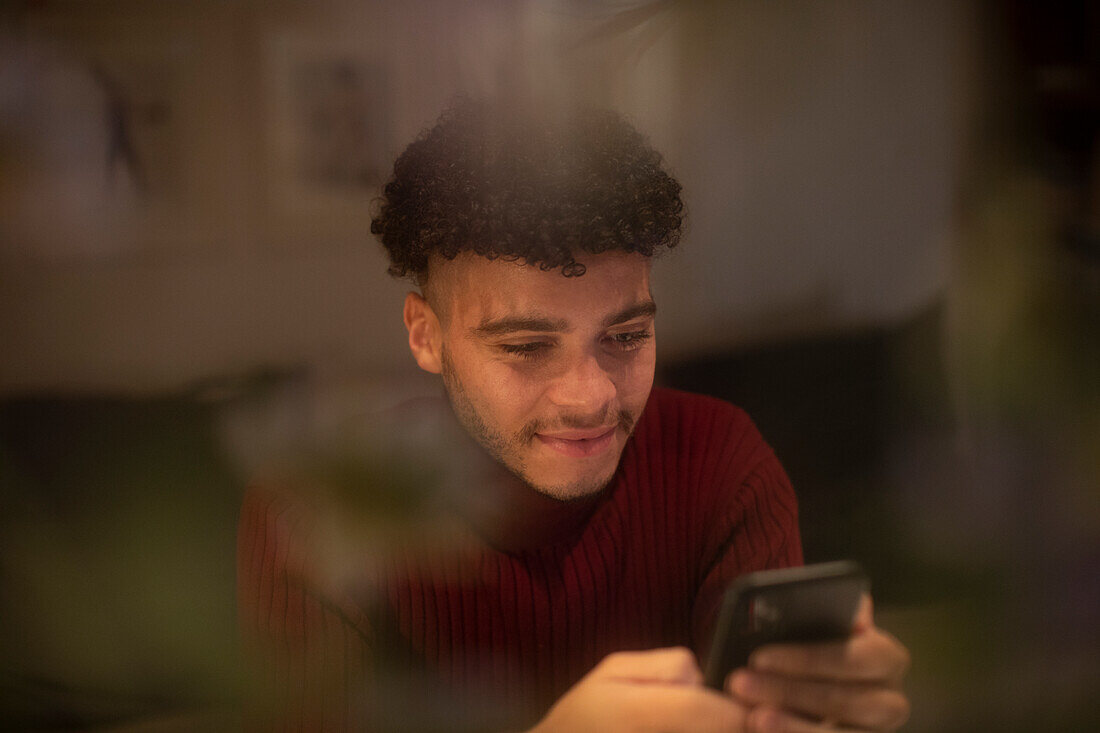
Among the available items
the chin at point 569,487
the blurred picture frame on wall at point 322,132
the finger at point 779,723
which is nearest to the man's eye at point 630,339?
the chin at point 569,487

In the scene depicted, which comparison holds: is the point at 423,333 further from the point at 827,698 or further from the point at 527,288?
the point at 827,698

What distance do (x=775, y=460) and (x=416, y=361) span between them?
0.34 meters

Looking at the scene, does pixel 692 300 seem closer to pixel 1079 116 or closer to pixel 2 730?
pixel 1079 116

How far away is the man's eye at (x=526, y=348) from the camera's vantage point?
65cm

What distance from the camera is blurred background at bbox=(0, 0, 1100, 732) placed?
0.64 meters

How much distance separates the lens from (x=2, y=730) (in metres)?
0.70

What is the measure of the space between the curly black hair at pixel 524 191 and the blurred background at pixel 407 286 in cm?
2

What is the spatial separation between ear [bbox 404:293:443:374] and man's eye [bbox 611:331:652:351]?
14 cm

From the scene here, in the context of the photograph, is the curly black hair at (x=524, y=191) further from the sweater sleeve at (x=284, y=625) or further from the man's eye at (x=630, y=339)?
the sweater sleeve at (x=284, y=625)

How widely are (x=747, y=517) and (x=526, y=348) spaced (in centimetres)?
27

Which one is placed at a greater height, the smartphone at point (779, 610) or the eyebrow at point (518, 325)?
the eyebrow at point (518, 325)

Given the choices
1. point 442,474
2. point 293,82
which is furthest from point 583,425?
point 293,82

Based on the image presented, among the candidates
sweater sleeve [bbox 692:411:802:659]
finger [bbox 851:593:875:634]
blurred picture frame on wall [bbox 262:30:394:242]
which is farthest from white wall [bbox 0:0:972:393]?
finger [bbox 851:593:875:634]

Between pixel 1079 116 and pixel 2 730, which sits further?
pixel 1079 116
